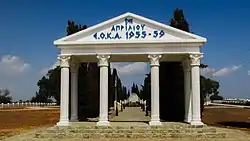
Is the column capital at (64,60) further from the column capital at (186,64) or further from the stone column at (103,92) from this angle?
the column capital at (186,64)

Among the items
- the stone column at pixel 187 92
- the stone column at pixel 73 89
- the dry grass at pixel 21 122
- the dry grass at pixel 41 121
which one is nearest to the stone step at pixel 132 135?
the stone column at pixel 187 92


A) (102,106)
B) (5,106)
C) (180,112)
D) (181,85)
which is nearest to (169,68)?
(181,85)

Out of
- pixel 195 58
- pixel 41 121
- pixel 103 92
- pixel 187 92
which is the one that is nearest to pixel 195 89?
pixel 195 58

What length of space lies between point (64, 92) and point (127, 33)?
221 inches

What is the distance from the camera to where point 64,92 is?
82.6ft

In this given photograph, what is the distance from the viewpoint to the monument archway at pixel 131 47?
974 inches

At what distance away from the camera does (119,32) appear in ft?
83.2

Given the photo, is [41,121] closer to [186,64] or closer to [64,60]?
[64,60]

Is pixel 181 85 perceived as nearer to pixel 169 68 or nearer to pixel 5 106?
pixel 169 68

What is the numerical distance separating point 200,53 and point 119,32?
5.40 meters

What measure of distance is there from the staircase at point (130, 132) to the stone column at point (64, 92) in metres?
1.05

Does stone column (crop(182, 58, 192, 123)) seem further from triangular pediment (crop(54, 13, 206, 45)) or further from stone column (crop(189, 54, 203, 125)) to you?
triangular pediment (crop(54, 13, 206, 45))

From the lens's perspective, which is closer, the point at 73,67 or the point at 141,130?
the point at 141,130

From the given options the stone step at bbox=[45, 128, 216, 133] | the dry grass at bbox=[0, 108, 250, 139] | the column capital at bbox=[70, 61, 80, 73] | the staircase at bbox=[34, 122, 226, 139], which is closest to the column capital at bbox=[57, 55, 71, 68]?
the column capital at bbox=[70, 61, 80, 73]
